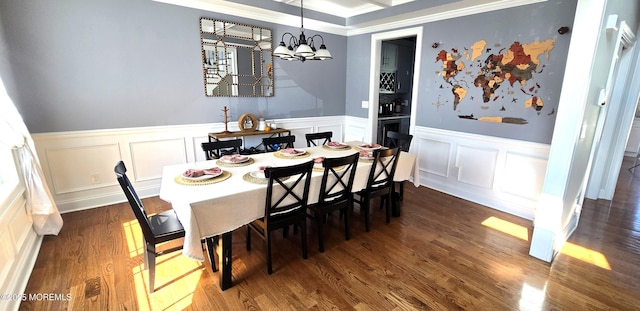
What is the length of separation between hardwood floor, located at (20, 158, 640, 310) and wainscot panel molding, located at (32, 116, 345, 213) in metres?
0.32

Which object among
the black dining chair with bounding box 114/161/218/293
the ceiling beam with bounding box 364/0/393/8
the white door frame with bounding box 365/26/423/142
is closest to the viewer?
the black dining chair with bounding box 114/161/218/293

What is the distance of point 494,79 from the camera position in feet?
11.4

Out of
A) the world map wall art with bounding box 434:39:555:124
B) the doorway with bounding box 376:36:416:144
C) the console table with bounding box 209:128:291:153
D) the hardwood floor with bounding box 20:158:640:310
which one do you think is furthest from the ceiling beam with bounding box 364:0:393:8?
the hardwood floor with bounding box 20:158:640:310

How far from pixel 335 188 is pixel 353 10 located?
3.21 meters

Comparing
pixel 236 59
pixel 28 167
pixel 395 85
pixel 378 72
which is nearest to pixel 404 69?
pixel 395 85

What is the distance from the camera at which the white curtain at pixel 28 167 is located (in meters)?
2.30

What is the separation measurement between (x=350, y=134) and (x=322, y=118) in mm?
671

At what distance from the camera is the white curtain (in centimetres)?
230

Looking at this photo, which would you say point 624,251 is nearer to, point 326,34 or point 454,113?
point 454,113

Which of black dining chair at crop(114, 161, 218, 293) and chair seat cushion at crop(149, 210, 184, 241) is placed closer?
black dining chair at crop(114, 161, 218, 293)

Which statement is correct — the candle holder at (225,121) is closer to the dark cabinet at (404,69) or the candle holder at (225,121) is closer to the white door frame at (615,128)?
the dark cabinet at (404,69)

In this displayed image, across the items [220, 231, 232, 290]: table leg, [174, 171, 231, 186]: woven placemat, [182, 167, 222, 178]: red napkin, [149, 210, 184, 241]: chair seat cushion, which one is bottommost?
[220, 231, 232, 290]: table leg

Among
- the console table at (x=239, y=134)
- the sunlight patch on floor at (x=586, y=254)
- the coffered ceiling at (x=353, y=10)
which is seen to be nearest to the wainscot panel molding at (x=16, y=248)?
the console table at (x=239, y=134)

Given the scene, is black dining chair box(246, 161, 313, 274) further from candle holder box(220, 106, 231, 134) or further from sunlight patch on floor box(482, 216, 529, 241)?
sunlight patch on floor box(482, 216, 529, 241)
